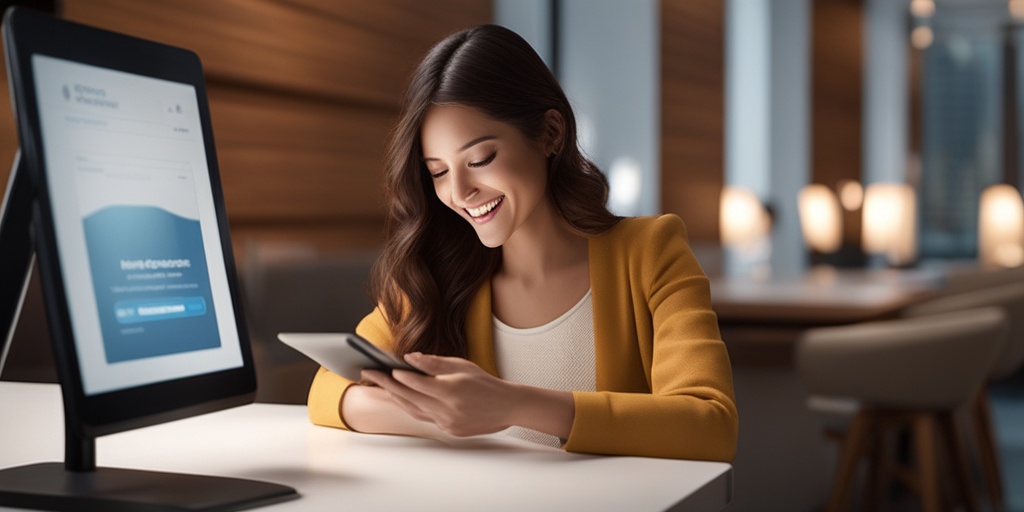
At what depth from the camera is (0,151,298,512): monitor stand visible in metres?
0.99

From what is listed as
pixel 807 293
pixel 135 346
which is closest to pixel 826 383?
pixel 807 293

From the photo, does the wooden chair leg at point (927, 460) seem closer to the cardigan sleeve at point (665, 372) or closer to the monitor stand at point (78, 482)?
the cardigan sleeve at point (665, 372)

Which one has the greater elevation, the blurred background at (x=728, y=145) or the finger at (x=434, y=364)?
the blurred background at (x=728, y=145)

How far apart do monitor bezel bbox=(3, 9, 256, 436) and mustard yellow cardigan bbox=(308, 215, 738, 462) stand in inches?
14.7

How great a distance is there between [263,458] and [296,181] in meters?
3.02

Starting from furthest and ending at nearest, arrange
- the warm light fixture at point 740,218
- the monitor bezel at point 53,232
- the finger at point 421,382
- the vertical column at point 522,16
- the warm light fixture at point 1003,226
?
the warm light fixture at point 1003,226 < the vertical column at point 522,16 < the warm light fixture at point 740,218 < the finger at point 421,382 < the monitor bezel at point 53,232

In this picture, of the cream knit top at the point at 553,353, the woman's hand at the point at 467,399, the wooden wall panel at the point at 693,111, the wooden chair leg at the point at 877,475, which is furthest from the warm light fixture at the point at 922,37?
the woman's hand at the point at 467,399

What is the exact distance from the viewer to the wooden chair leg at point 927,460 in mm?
3463

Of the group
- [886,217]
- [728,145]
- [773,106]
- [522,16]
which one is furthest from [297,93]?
[773,106]

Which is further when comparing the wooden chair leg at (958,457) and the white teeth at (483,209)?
the wooden chair leg at (958,457)

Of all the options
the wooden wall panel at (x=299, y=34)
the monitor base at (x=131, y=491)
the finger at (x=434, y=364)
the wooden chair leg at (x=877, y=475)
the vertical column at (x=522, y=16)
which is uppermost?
the vertical column at (x=522, y=16)

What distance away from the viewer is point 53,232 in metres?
0.95

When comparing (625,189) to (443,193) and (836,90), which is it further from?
(443,193)

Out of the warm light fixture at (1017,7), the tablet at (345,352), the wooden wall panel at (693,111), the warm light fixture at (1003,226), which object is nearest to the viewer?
the tablet at (345,352)
